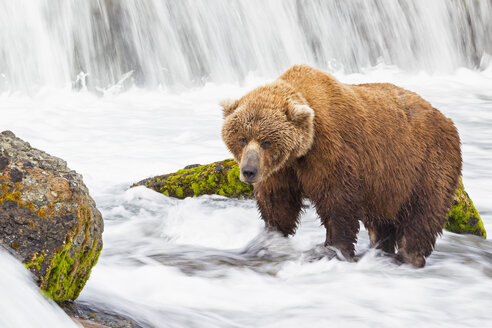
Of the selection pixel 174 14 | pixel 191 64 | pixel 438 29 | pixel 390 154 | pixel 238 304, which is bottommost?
pixel 238 304

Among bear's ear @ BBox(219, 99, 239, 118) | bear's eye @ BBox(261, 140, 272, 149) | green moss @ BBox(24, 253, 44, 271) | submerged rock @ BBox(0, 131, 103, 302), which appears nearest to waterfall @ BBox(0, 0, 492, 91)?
bear's ear @ BBox(219, 99, 239, 118)

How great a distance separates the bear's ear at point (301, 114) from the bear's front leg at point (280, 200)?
500mm

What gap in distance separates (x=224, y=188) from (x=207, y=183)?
21 cm

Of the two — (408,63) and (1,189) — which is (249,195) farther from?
(408,63)

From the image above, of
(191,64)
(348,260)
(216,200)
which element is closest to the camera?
(348,260)

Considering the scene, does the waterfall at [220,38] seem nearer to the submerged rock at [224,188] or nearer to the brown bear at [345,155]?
the submerged rock at [224,188]

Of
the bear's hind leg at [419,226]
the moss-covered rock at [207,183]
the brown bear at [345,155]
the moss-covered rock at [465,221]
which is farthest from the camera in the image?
the moss-covered rock at [207,183]

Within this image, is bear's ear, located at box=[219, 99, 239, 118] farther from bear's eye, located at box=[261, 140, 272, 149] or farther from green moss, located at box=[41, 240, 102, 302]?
green moss, located at box=[41, 240, 102, 302]

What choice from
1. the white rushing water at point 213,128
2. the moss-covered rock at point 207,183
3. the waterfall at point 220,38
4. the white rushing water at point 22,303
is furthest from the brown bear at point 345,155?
Answer: the waterfall at point 220,38

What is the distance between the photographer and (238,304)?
3.94 meters

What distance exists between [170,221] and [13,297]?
12.1ft

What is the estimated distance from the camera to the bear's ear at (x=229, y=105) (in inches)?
177

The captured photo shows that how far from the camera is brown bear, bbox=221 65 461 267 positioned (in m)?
4.23

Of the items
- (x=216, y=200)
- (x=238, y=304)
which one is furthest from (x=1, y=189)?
(x=216, y=200)
